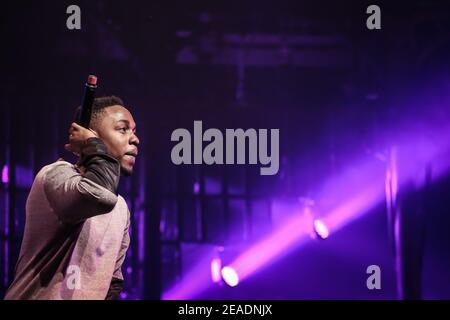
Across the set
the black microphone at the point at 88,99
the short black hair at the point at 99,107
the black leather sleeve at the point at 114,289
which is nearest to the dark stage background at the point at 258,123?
the short black hair at the point at 99,107

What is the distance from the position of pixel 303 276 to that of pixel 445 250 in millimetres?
1302

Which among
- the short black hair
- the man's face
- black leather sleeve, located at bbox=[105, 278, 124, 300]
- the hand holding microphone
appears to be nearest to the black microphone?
the hand holding microphone

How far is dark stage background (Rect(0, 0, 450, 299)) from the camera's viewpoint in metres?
4.29

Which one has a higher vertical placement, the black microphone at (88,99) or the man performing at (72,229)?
the black microphone at (88,99)

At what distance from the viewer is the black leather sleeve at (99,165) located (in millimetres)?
1658

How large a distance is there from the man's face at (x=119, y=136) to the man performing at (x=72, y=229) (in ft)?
1.07

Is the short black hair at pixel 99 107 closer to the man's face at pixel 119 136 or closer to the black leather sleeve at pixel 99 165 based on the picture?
the man's face at pixel 119 136

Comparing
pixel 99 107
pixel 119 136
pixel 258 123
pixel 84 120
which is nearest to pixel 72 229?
pixel 84 120

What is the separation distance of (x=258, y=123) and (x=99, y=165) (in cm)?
348

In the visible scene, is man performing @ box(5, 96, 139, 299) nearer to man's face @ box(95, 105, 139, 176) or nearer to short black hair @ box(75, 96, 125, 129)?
man's face @ box(95, 105, 139, 176)

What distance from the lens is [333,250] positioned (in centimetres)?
568

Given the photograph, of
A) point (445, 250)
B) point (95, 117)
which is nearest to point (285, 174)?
point (445, 250)

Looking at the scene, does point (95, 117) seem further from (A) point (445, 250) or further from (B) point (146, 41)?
(A) point (445, 250)

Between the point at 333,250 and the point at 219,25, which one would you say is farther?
the point at 333,250
